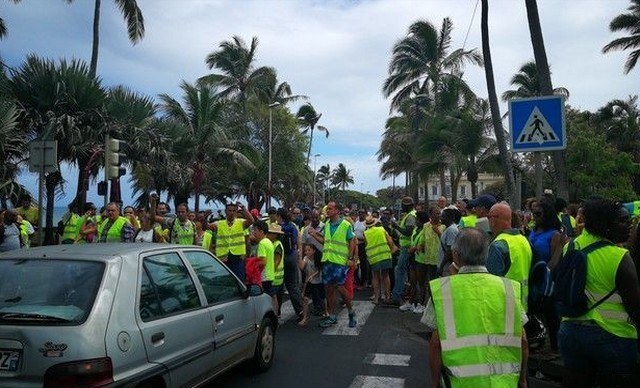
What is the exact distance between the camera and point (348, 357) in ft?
21.4

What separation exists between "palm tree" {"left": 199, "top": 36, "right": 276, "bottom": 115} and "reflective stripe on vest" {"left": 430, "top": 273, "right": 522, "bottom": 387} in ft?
123

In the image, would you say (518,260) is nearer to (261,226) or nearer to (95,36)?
(261,226)

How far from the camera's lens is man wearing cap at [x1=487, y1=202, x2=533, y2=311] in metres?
4.37

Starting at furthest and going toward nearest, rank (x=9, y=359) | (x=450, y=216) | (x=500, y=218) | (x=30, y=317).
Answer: (x=450, y=216) → (x=500, y=218) → (x=30, y=317) → (x=9, y=359)

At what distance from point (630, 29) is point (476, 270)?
Result: 39.4 metres

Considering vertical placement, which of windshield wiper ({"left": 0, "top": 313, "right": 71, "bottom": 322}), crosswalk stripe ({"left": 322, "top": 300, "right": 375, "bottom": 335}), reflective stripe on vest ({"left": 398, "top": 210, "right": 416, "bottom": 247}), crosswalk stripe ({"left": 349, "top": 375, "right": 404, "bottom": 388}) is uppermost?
reflective stripe on vest ({"left": 398, "top": 210, "right": 416, "bottom": 247})

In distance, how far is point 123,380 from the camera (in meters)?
3.33

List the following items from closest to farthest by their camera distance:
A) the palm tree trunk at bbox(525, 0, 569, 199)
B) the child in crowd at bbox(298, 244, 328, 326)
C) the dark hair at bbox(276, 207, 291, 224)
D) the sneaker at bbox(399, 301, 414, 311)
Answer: the child in crowd at bbox(298, 244, 328, 326), the sneaker at bbox(399, 301, 414, 311), the dark hair at bbox(276, 207, 291, 224), the palm tree trunk at bbox(525, 0, 569, 199)

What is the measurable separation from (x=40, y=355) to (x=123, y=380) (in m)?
0.51

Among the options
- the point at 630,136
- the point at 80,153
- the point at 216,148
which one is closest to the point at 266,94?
the point at 216,148

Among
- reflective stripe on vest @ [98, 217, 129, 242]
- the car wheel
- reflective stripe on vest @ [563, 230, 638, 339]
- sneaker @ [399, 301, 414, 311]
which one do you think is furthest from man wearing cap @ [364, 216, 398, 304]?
reflective stripe on vest @ [563, 230, 638, 339]

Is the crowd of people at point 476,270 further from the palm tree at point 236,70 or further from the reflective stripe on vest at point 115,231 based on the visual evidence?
the palm tree at point 236,70

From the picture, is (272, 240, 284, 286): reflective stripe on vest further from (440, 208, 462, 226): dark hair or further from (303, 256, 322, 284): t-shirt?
(440, 208, 462, 226): dark hair

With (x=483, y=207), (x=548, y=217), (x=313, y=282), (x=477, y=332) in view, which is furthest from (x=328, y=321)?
(x=477, y=332)
